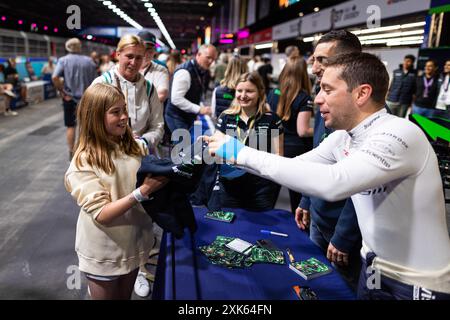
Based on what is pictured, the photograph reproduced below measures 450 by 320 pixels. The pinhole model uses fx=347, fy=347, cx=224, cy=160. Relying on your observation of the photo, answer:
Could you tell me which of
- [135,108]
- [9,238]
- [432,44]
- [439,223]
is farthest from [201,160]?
[432,44]

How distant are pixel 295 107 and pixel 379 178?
7.15 ft

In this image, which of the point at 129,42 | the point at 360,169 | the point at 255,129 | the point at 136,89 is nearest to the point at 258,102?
the point at 255,129

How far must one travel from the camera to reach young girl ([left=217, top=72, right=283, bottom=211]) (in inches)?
93.5

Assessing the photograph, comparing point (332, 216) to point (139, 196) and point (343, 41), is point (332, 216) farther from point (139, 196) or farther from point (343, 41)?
point (139, 196)

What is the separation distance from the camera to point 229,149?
50.3 inches

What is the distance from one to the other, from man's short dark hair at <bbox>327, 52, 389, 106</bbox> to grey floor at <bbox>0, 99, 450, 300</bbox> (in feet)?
5.89

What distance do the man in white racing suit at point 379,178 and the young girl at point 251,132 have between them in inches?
42.7

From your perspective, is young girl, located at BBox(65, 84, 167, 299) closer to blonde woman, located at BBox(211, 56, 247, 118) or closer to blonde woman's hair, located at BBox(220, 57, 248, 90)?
blonde woman, located at BBox(211, 56, 247, 118)

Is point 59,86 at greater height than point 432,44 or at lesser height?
lesser

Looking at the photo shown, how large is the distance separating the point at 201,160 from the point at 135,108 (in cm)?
133

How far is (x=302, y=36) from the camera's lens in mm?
13469

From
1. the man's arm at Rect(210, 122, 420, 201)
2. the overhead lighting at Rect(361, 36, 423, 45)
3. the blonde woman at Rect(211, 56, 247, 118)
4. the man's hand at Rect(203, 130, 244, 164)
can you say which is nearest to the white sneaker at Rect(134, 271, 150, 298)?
the man's hand at Rect(203, 130, 244, 164)

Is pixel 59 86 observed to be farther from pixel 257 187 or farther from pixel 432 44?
pixel 432 44

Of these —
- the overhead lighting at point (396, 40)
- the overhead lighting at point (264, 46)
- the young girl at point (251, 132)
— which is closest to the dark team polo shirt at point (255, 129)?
the young girl at point (251, 132)
